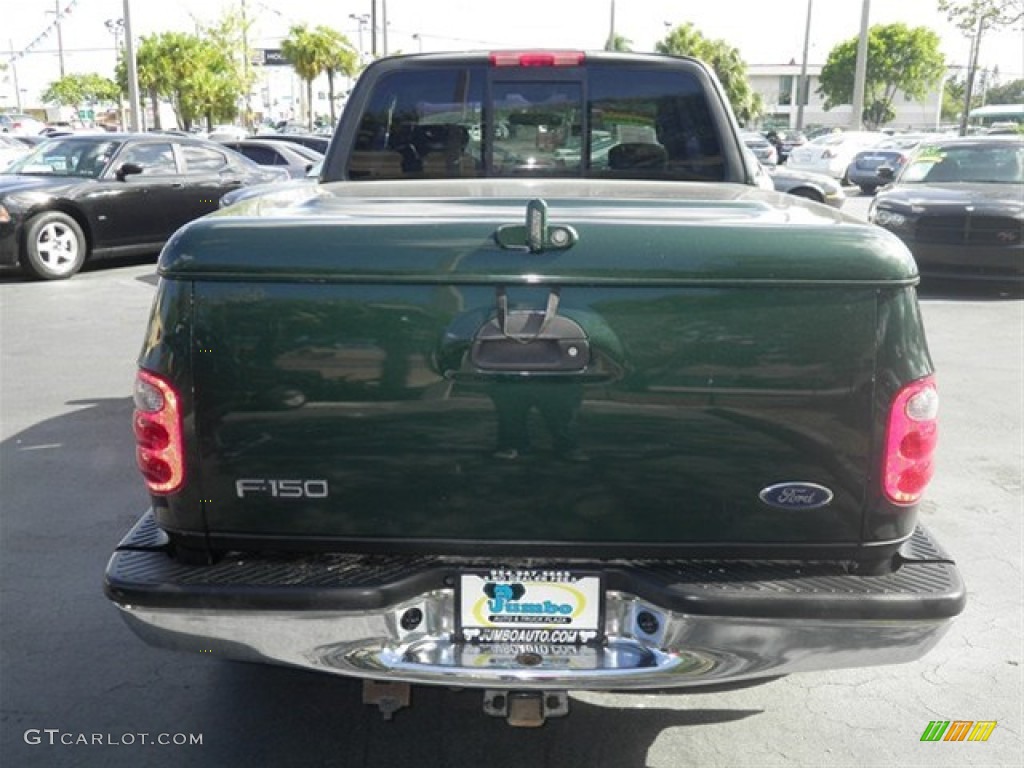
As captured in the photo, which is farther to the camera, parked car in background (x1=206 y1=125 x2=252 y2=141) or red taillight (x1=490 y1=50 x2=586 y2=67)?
parked car in background (x1=206 y1=125 x2=252 y2=141)

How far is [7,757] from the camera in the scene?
2.91m

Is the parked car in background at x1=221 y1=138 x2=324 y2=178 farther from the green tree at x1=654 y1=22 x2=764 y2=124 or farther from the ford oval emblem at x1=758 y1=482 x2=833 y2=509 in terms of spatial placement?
the green tree at x1=654 y1=22 x2=764 y2=124

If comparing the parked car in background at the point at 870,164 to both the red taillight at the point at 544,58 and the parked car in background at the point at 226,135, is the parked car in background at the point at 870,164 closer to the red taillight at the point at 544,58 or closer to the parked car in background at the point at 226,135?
the parked car in background at the point at 226,135

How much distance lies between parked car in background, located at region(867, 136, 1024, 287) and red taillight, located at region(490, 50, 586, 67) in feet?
23.8

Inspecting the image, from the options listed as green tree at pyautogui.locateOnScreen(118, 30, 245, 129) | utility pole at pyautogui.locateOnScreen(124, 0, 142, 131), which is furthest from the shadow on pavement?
green tree at pyautogui.locateOnScreen(118, 30, 245, 129)

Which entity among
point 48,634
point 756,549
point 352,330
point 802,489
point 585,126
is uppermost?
point 585,126

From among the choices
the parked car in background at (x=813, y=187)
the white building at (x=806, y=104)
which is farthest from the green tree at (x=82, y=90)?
the parked car in background at (x=813, y=187)

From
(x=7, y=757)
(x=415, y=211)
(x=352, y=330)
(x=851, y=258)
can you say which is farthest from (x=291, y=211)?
(x=7, y=757)

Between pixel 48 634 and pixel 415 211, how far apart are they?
225 centimetres

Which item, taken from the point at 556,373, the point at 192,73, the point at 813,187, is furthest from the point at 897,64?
the point at 556,373

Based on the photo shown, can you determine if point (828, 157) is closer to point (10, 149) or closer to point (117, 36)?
point (10, 149)

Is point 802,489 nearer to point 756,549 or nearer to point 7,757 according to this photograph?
point 756,549

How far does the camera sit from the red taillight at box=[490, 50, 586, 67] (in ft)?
13.4

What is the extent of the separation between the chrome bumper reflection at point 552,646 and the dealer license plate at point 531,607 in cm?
3
